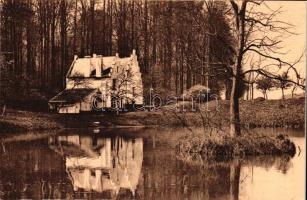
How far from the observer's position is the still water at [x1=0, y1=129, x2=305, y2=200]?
9.78 m

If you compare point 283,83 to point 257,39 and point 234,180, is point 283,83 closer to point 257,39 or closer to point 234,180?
point 257,39

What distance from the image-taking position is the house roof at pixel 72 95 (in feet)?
78.0

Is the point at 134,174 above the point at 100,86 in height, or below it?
below

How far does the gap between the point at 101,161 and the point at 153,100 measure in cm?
898

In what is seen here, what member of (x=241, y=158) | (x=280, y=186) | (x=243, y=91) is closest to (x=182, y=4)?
(x=243, y=91)

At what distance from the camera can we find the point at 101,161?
570 inches

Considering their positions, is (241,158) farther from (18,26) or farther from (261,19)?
(18,26)

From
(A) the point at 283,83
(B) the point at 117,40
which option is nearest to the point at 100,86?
(B) the point at 117,40

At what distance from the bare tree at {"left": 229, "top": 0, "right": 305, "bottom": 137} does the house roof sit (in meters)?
9.59

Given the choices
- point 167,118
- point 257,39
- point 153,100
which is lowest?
point 167,118

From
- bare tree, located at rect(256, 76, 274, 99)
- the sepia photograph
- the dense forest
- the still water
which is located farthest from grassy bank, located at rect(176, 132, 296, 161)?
the dense forest

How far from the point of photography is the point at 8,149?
55.6 ft

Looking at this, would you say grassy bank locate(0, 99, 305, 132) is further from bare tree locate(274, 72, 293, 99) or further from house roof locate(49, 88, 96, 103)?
house roof locate(49, 88, 96, 103)

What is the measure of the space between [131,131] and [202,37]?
7578 millimetres
